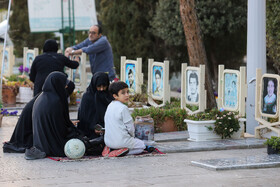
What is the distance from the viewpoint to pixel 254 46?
12148 mm

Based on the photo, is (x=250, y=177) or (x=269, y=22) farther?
(x=269, y=22)

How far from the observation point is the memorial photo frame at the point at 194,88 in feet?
38.8

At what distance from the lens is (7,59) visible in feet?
64.4

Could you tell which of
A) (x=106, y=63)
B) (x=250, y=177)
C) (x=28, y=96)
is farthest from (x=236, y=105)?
(x=28, y=96)

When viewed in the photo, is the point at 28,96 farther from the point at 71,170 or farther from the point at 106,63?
the point at 71,170

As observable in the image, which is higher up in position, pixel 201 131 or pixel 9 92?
pixel 9 92

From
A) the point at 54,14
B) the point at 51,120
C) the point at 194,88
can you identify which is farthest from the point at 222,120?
the point at 54,14

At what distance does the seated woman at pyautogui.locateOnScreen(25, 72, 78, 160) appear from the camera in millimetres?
9898

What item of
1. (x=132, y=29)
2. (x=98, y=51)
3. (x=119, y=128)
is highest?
(x=132, y=29)

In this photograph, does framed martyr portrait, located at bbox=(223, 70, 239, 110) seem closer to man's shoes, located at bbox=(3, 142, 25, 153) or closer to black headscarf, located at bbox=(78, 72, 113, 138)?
black headscarf, located at bbox=(78, 72, 113, 138)

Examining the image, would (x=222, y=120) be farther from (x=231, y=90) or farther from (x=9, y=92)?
(x=9, y=92)

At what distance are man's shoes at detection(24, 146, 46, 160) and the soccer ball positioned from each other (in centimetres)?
39

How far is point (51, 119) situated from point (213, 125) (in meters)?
2.81

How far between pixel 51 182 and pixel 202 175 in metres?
1.88
